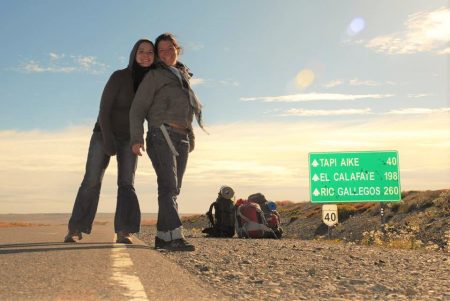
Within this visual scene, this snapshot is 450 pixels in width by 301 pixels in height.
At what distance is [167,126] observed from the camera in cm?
604

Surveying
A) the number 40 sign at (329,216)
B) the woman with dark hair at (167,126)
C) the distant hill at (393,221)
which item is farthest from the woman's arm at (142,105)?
the distant hill at (393,221)

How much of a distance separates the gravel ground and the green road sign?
13452 millimetres

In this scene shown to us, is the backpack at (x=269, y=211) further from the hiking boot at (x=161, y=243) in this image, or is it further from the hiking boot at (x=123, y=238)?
the hiking boot at (x=161, y=243)

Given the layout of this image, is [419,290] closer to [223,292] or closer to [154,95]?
[223,292]

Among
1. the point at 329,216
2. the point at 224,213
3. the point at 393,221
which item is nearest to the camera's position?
the point at 224,213

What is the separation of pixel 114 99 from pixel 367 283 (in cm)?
411

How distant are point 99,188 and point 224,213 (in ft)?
17.0

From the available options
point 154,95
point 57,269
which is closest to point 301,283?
point 57,269

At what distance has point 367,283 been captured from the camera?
3863 mm

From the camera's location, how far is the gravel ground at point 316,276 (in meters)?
3.47

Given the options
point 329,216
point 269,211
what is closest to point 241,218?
point 269,211

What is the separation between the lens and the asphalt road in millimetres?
3215

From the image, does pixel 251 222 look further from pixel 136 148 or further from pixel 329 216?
pixel 136 148

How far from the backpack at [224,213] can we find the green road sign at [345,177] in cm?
805
